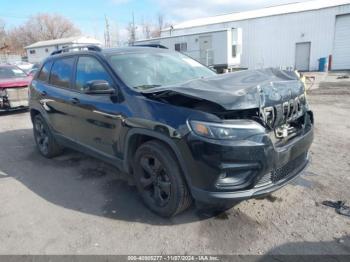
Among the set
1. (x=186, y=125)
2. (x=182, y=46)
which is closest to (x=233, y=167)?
(x=186, y=125)

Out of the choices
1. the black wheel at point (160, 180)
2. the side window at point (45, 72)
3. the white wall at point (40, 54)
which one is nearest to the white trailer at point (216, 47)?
the side window at point (45, 72)

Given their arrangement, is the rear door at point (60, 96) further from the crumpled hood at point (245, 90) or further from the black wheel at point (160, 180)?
the crumpled hood at point (245, 90)

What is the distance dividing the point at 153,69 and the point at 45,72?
251 centimetres

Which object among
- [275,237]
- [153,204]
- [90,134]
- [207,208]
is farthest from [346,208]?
[90,134]

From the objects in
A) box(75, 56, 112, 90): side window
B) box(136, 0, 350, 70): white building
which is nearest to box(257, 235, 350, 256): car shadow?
box(75, 56, 112, 90): side window

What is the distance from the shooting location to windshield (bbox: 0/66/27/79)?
10922 mm

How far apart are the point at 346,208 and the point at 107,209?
2.69 m

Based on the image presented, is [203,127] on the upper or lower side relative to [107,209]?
upper

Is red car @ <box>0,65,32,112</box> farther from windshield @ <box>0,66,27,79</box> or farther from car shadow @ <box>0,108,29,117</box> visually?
car shadow @ <box>0,108,29,117</box>

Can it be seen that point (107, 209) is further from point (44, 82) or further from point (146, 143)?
point (44, 82)

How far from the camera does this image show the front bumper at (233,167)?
2.75m

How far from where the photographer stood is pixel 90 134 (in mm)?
4238

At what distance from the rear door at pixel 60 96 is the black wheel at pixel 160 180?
1.69 m

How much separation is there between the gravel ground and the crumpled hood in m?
1.25
